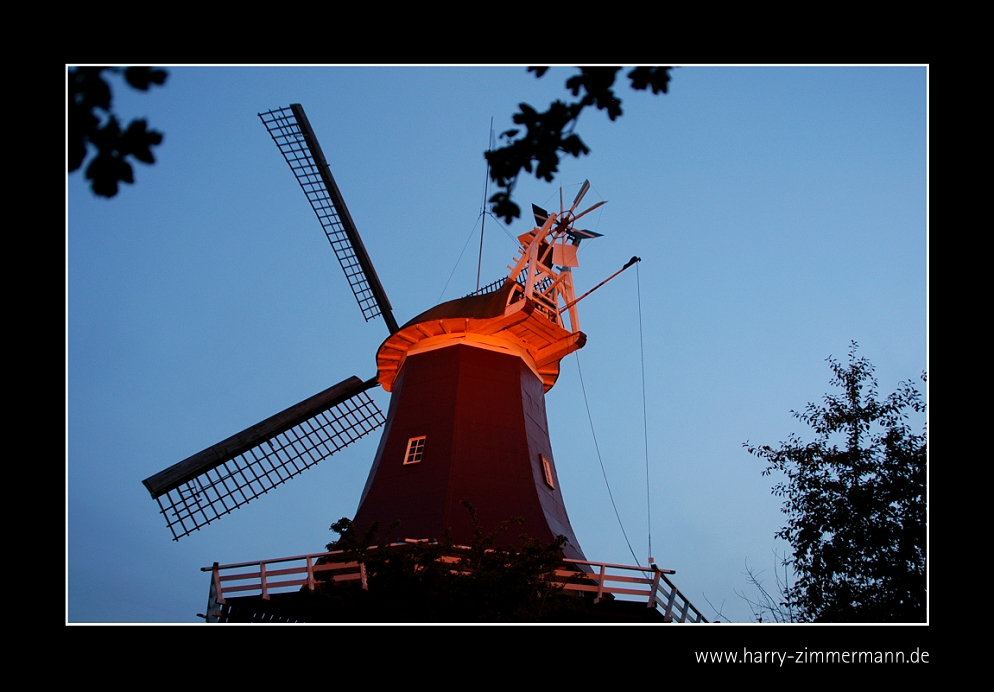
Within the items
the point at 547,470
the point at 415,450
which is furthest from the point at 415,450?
the point at 547,470

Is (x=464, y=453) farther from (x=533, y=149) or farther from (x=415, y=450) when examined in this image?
(x=533, y=149)

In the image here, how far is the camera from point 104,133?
11.2ft

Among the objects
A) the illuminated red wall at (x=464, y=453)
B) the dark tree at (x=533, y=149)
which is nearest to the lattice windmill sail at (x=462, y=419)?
the illuminated red wall at (x=464, y=453)

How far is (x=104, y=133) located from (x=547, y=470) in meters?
12.1

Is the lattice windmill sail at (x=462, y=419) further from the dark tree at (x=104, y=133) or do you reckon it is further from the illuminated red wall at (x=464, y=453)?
the dark tree at (x=104, y=133)

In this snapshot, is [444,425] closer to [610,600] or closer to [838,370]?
[610,600]

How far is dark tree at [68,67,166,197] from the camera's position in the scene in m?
3.33

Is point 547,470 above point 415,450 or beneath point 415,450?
beneath

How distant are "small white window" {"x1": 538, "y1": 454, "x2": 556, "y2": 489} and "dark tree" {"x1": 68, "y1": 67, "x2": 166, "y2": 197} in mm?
11746

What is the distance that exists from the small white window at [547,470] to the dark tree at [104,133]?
11.7m

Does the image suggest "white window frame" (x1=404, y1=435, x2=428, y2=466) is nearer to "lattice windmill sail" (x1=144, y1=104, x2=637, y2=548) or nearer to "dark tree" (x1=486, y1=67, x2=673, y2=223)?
"lattice windmill sail" (x1=144, y1=104, x2=637, y2=548)

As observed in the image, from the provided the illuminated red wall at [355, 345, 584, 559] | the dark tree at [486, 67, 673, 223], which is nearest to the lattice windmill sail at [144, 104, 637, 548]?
the illuminated red wall at [355, 345, 584, 559]
